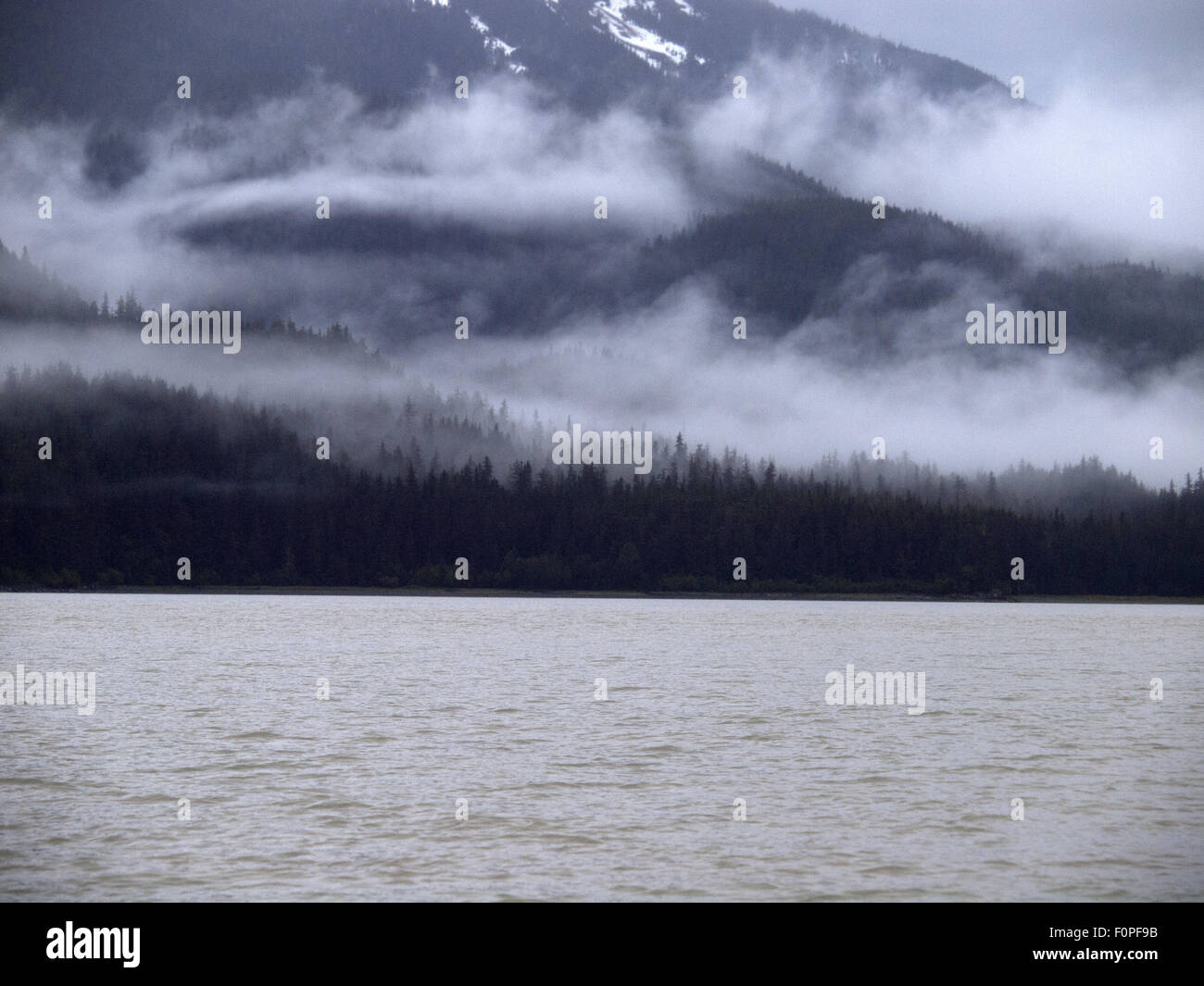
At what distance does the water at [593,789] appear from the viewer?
33.6m

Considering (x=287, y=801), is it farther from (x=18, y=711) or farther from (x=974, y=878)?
(x=18, y=711)

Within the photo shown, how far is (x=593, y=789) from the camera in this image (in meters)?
45.9

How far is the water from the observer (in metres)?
33.6

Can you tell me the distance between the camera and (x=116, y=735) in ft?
196

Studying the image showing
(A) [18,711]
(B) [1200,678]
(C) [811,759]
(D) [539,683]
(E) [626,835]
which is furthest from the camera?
(B) [1200,678]
